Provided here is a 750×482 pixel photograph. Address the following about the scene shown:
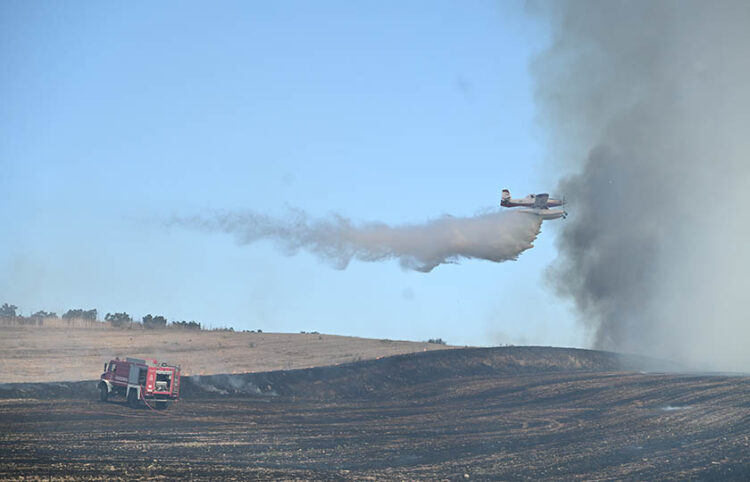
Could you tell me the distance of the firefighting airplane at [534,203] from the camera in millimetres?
53000

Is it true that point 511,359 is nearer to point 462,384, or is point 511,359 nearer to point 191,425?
point 462,384

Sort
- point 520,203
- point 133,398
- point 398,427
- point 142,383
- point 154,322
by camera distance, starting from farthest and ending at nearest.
Answer: point 154,322, point 520,203, point 133,398, point 142,383, point 398,427

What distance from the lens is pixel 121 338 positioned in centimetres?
7606

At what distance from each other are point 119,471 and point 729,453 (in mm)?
25244

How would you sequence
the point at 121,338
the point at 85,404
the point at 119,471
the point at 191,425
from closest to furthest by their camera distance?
the point at 119,471, the point at 191,425, the point at 85,404, the point at 121,338

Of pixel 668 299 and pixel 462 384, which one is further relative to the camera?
pixel 668 299

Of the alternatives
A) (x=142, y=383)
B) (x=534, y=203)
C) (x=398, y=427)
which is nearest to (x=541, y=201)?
(x=534, y=203)

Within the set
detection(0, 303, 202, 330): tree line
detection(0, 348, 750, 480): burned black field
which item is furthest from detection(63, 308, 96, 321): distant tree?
detection(0, 348, 750, 480): burned black field

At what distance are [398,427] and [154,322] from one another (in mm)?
60669

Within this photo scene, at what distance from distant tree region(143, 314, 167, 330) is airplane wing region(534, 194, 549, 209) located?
176ft

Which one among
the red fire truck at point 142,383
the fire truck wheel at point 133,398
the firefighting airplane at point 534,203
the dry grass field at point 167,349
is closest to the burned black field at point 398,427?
the red fire truck at point 142,383

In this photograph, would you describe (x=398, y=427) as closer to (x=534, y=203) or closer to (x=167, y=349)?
(x=534, y=203)

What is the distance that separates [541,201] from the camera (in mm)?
53844

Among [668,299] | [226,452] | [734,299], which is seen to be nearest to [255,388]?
[226,452]
